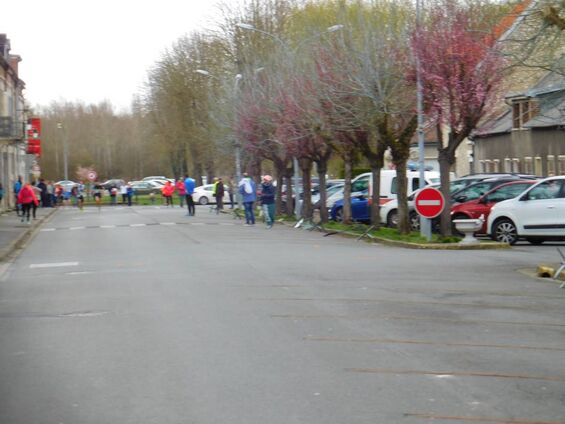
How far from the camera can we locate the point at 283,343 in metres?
10.2

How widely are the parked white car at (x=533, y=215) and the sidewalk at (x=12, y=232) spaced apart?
37.7ft

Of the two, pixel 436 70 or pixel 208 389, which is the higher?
pixel 436 70

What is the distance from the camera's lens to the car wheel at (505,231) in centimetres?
2485

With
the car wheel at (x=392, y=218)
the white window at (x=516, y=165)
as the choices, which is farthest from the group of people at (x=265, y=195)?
the white window at (x=516, y=165)

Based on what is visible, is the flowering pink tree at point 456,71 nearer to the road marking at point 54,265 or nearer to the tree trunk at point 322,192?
the road marking at point 54,265

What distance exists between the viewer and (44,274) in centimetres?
1900

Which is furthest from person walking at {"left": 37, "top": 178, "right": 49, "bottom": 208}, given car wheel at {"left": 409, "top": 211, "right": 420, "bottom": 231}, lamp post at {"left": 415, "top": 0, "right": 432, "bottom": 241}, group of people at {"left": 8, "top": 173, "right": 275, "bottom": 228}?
lamp post at {"left": 415, "top": 0, "right": 432, "bottom": 241}

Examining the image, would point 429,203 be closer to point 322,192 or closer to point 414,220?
point 414,220

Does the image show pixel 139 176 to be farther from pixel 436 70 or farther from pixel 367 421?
pixel 367 421

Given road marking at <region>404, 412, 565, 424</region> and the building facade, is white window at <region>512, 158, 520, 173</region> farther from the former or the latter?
road marking at <region>404, 412, 565, 424</region>

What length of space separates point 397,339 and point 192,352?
2078 millimetres

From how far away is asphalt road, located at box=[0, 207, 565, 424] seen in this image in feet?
24.8

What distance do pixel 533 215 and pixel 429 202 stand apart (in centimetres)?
240

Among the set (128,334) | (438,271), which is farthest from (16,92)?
(128,334)
